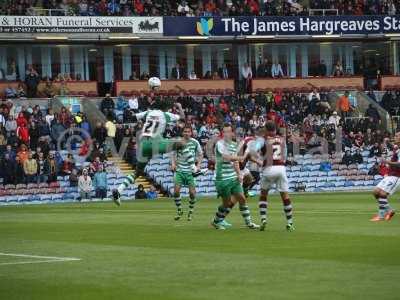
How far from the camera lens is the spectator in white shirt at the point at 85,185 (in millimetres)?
44094

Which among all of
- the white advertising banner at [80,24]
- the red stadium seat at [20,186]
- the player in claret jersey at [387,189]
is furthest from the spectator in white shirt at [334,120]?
the player in claret jersey at [387,189]

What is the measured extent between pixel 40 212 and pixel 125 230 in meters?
11.2

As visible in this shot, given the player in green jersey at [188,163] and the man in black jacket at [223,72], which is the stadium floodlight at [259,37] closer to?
the man in black jacket at [223,72]

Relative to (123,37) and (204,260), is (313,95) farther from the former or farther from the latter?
(204,260)

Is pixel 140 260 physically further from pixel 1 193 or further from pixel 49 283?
pixel 1 193

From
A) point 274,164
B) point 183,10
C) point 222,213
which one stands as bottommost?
point 222,213

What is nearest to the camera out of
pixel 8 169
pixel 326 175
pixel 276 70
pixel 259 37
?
pixel 8 169

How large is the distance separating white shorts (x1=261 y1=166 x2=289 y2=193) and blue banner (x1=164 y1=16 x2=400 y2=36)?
3766 cm

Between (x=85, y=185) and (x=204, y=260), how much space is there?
93.1 feet

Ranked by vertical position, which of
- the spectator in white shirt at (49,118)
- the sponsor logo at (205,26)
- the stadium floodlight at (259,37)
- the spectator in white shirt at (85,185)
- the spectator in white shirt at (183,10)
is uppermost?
the spectator in white shirt at (183,10)

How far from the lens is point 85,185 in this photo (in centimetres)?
4428

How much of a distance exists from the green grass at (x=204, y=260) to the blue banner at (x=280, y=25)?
33.4m

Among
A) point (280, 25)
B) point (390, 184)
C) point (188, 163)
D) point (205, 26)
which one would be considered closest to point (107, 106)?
point (205, 26)

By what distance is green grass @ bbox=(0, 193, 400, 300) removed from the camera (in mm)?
13125
